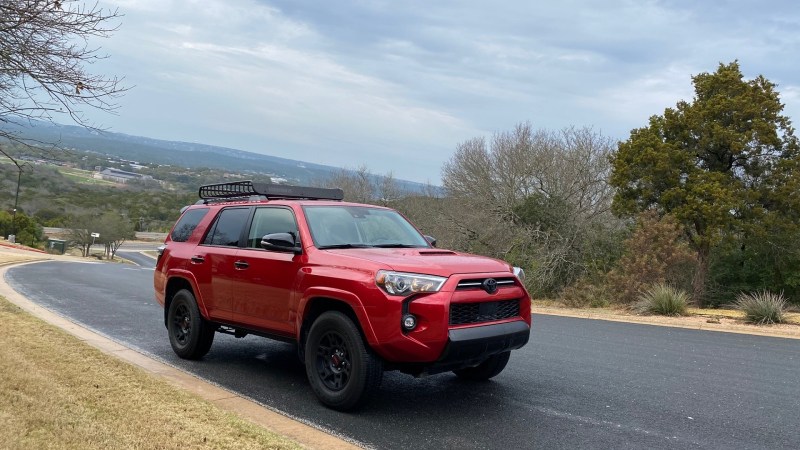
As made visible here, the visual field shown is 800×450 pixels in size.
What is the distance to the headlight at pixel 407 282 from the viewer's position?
201 inches

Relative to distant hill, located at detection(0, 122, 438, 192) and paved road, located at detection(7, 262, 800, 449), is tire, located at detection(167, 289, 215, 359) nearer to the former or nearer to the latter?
paved road, located at detection(7, 262, 800, 449)

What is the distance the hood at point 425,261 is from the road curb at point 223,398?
1430mm

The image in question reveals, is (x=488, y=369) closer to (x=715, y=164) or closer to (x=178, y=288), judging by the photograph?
(x=178, y=288)

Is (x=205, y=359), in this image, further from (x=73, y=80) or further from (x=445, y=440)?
(x=445, y=440)

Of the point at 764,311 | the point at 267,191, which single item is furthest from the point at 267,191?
the point at 764,311

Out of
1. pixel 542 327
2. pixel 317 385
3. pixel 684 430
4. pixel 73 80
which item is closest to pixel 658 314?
pixel 542 327

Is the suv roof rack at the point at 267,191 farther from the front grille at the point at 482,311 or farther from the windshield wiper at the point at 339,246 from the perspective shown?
the front grille at the point at 482,311

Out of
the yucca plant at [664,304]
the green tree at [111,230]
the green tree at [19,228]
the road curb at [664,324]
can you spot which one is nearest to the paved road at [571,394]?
the road curb at [664,324]

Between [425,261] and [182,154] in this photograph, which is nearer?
[425,261]

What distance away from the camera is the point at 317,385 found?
561 centimetres

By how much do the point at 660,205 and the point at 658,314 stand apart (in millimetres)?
8402

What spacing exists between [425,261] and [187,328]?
360cm

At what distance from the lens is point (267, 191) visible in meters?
7.50

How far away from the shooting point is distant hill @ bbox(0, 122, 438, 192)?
757cm
